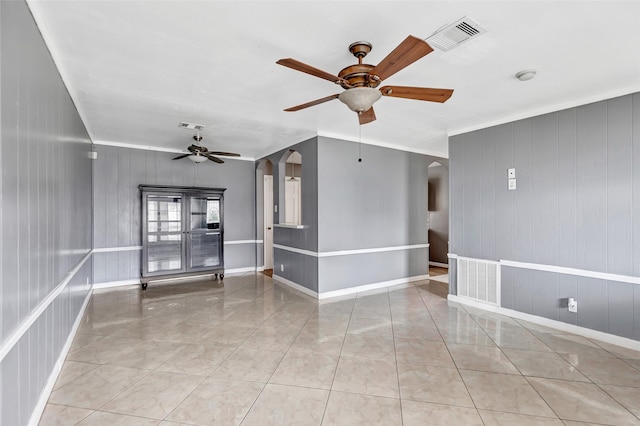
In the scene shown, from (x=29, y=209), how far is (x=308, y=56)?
2.14 m

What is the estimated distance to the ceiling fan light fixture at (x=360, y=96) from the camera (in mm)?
2260

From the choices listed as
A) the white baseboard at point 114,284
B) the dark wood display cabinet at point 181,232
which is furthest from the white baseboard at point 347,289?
the white baseboard at point 114,284

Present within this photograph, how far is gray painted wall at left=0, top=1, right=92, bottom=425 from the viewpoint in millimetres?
1537

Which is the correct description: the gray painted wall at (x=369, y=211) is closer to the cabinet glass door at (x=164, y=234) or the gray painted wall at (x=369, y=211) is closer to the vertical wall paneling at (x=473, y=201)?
the vertical wall paneling at (x=473, y=201)

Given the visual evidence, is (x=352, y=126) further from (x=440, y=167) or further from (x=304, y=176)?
(x=440, y=167)

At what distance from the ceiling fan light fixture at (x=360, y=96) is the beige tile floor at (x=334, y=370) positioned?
2.13 metres

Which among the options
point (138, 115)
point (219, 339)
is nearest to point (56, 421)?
point (219, 339)

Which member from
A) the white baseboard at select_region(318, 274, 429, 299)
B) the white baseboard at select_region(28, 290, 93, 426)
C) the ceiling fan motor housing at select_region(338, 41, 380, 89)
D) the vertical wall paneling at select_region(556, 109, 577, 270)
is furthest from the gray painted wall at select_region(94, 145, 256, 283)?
the vertical wall paneling at select_region(556, 109, 577, 270)

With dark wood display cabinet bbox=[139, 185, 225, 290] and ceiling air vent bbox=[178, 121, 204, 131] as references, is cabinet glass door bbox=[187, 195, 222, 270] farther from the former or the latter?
ceiling air vent bbox=[178, 121, 204, 131]

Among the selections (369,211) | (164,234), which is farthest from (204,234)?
(369,211)

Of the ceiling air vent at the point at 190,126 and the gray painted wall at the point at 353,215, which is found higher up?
the ceiling air vent at the point at 190,126

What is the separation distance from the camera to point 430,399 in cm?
227

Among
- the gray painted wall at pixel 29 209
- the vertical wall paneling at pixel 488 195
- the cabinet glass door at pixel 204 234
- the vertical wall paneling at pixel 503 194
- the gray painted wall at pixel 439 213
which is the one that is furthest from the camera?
the gray painted wall at pixel 439 213

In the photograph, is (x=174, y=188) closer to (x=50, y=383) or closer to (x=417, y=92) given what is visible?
(x=50, y=383)
